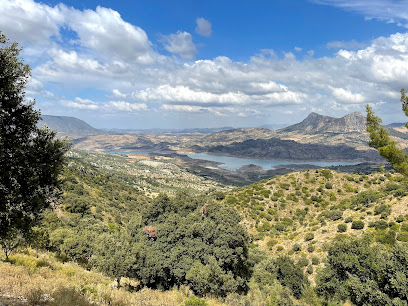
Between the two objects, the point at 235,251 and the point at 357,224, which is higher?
the point at 357,224

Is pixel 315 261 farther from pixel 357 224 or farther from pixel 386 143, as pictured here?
pixel 386 143

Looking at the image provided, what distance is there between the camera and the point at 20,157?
31.8ft

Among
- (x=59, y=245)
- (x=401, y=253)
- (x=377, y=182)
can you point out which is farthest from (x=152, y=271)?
(x=377, y=182)

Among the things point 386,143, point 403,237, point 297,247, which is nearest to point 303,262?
point 297,247

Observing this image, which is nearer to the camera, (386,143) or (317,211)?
(386,143)

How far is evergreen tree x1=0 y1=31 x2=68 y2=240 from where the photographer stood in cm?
948

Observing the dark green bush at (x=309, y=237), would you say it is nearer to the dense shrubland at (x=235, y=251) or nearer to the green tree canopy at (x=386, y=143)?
the dense shrubland at (x=235, y=251)

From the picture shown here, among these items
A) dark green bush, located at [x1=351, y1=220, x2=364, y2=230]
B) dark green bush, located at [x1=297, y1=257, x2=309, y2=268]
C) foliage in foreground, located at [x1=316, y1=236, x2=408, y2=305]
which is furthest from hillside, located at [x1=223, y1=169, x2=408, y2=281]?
foliage in foreground, located at [x1=316, y1=236, x2=408, y2=305]

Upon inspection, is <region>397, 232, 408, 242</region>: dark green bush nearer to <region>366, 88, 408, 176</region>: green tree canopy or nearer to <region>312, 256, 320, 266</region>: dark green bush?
<region>312, 256, 320, 266</region>: dark green bush

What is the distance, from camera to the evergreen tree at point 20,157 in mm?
9484

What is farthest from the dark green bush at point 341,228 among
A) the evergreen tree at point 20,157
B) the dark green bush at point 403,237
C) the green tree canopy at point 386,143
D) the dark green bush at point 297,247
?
the evergreen tree at point 20,157

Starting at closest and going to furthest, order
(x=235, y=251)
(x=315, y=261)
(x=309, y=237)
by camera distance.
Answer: (x=235, y=251) → (x=315, y=261) → (x=309, y=237)

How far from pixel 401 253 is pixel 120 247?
2452 centimetres

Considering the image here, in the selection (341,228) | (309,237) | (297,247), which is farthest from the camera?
(309,237)
